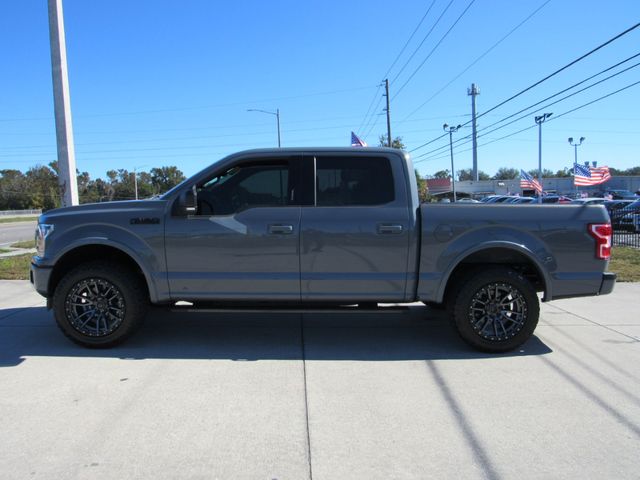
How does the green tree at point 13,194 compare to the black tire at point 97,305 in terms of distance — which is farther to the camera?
the green tree at point 13,194

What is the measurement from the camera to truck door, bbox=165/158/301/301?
4.89 m

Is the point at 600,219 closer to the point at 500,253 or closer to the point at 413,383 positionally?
the point at 500,253

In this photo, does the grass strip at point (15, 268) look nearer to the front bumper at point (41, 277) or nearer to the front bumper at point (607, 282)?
the front bumper at point (41, 277)

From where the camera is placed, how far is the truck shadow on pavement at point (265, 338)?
196 inches

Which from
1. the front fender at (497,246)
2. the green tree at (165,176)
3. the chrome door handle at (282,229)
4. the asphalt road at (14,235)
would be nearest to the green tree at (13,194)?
the green tree at (165,176)

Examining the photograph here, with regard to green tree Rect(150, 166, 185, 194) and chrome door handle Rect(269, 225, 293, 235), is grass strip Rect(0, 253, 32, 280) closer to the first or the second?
chrome door handle Rect(269, 225, 293, 235)

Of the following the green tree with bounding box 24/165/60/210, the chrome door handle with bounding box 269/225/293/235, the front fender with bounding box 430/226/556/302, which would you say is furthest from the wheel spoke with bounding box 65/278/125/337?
the green tree with bounding box 24/165/60/210

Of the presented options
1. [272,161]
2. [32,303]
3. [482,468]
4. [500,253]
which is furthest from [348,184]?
[32,303]

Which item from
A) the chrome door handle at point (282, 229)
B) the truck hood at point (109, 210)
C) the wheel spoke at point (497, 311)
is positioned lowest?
the wheel spoke at point (497, 311)

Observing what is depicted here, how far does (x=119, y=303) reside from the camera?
16.5ft

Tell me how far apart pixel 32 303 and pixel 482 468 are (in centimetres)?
686

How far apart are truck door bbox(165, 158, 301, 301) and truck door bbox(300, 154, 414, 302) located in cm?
18

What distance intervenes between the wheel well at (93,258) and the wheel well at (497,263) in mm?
3308

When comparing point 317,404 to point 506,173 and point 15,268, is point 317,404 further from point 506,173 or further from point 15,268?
point 506,173
